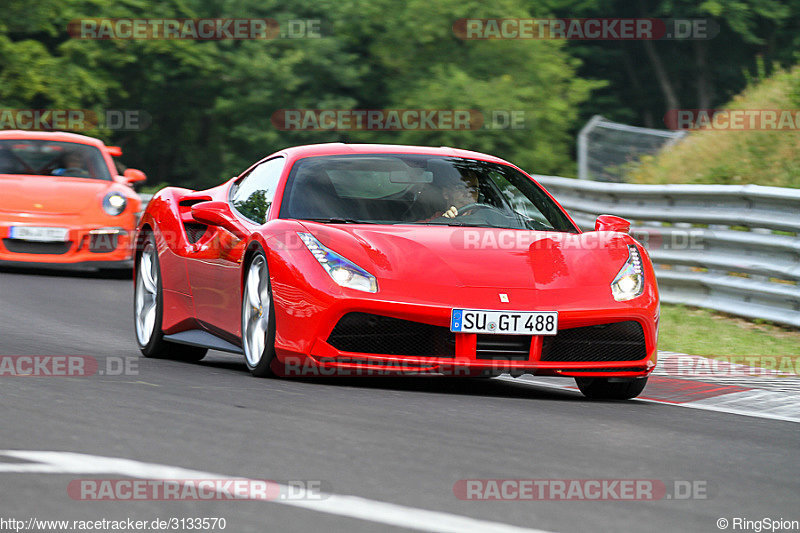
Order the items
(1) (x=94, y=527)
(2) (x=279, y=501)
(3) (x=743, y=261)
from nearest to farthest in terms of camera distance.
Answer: (1) (x=94, y=527) → (2) (x=279, y=501) → (3) (x=743, y=261)

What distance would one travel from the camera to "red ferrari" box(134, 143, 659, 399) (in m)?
6.48

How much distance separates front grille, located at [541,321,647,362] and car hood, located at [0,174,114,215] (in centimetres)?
875

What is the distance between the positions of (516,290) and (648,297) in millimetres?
733

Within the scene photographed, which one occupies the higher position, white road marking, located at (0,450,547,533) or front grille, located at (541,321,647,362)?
front grille, located at (541,321,647,362)

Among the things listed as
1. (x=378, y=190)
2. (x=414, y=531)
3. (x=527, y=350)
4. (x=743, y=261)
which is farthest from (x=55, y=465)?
(x=743, y=261)

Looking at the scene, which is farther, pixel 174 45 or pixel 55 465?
pixel 174 45

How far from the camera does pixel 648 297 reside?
689cm

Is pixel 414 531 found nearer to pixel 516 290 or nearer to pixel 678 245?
pixel 516 290

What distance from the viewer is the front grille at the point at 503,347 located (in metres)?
6.49

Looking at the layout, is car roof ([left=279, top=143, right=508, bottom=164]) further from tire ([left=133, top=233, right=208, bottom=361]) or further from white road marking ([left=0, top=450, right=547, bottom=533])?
white road marking ([left=0, top=450, right=547, bottom=533])

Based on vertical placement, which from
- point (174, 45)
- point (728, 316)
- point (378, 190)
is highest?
point (174, 45)

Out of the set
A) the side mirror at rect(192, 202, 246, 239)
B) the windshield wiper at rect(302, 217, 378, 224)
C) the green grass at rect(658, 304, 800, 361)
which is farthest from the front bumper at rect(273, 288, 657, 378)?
the green grass at rect(658, 304, 800, 361)

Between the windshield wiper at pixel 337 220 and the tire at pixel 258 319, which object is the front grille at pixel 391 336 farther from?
the windshield wiper at pixel 337 220

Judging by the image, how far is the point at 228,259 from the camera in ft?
24.6
